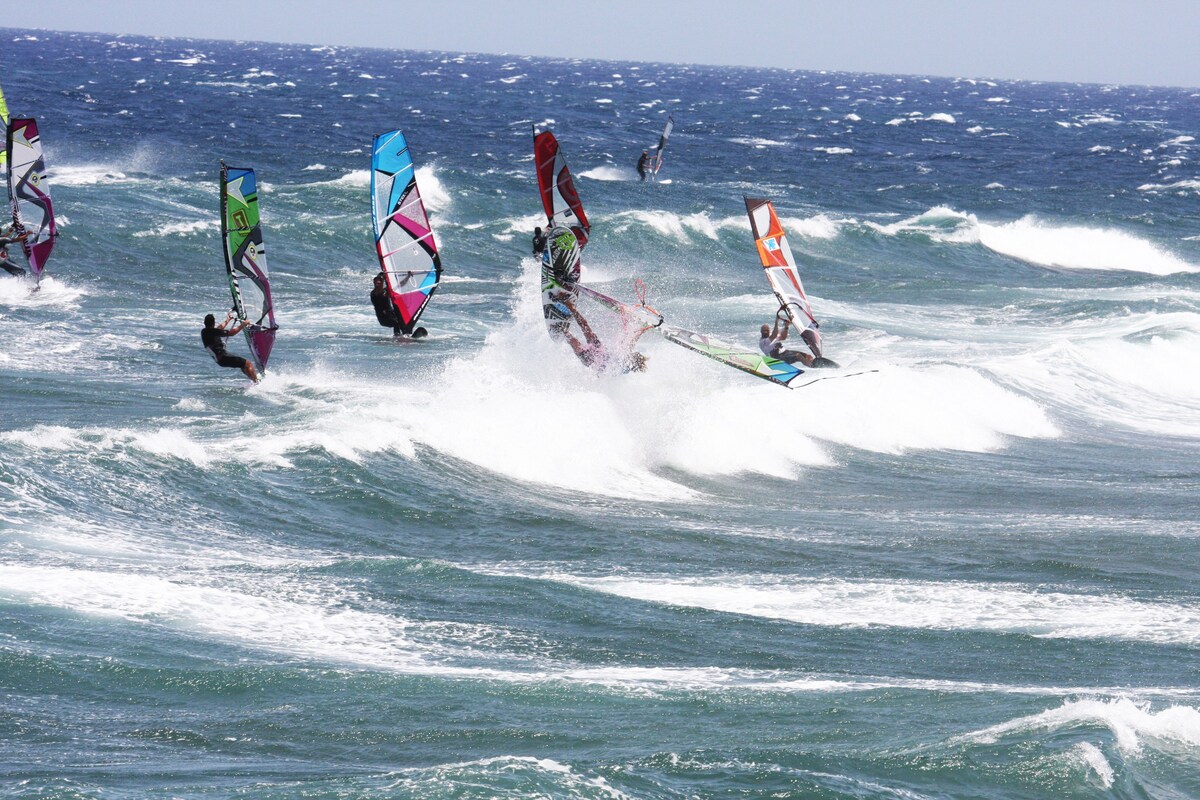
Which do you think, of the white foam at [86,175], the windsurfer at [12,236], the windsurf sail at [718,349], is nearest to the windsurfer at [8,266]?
the windsurfer at [12,236]

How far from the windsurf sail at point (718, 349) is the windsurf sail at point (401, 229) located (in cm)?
267

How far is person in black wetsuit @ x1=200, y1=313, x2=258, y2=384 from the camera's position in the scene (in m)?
17.0

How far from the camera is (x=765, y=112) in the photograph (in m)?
99.2

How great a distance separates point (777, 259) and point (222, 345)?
681 cm

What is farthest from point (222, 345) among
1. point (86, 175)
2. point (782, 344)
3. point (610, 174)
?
point (610, 174)

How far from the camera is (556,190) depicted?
1684cm

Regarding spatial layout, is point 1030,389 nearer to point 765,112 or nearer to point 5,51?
point 765,112

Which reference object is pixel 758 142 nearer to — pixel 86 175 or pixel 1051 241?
pixel 1051 241

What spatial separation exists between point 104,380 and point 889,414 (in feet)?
33.9

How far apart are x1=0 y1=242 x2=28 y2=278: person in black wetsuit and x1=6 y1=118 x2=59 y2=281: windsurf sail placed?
21cm

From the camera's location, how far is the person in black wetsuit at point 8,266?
23561 millimetres

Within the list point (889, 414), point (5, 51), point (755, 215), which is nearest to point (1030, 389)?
point (889, 414)

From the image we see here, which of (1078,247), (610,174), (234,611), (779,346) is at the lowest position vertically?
(234,611)

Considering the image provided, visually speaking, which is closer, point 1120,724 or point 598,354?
point 1120,724
